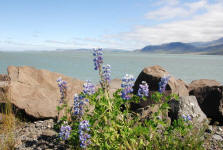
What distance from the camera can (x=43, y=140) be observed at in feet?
18.9

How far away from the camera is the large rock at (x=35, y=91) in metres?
7.73

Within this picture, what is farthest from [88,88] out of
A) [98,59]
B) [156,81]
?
[156,81]

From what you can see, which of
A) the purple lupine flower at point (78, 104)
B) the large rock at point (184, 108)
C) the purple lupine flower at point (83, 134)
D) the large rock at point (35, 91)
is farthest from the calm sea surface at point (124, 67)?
the purple lupine flower at point (83, 134)

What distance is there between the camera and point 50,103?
8125 millimetres

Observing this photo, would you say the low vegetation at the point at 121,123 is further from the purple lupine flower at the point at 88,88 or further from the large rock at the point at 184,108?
the large rock at the point at 184,108

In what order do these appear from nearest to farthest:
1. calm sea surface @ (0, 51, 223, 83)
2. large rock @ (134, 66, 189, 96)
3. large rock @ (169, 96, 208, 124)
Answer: large rock @ (169, 96, 208, 124) < large rock @ (134, 66, 189, 96) < calm sea surface @ (0, 51, 223, 83)

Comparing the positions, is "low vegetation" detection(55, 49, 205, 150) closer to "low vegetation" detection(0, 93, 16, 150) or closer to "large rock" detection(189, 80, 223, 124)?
"low vegetation" detection(0, 93, 16, 150)

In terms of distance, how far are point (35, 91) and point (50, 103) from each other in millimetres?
859

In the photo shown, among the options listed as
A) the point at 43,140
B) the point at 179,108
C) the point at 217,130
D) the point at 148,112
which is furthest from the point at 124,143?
the point at 217,130

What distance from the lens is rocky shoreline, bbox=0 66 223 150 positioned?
19.7 feet

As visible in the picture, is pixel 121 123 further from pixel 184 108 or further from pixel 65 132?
pixel 184 108

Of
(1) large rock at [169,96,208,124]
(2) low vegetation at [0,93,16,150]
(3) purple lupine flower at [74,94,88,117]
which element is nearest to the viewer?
(3) purple lupine flower at [74,94,88,117]

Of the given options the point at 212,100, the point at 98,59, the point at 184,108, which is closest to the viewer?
the point at 98,59

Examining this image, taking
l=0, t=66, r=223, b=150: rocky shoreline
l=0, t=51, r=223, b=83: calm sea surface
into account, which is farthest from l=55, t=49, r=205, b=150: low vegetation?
l=0, t=51, r=223, b=83: calm sea surface
